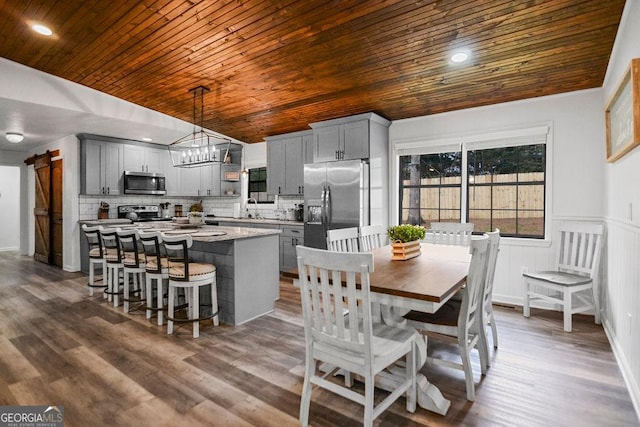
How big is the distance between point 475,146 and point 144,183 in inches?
238

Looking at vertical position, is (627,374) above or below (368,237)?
below

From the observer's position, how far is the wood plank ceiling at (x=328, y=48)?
106 inches

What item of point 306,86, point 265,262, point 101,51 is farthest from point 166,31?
point 265,262

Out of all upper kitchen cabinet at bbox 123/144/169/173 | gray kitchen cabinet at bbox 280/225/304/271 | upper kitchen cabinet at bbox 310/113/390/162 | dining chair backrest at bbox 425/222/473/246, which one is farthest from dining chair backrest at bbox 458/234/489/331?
upper kitchen cabinet at bbox 123/144/169/173

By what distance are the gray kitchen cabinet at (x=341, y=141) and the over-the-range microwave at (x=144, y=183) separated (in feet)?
11.9

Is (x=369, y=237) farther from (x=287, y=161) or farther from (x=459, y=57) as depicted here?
(x=287, y=161)

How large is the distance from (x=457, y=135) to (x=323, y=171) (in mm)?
1986

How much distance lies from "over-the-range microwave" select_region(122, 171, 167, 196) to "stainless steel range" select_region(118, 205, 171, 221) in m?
0.40

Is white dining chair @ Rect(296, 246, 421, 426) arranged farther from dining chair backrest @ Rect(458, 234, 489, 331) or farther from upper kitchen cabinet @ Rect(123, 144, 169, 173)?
upper kitchen cabinet @ Rect(123, 144, 169, 173)

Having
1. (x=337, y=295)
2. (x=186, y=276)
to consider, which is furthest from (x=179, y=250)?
(x=337, y=295)

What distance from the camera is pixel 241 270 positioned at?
Result: 356 cm

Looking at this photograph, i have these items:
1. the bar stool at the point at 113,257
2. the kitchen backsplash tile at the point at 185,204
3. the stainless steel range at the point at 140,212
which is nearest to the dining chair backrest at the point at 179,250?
the bar stool at the point at 113,257

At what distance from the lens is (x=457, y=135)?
4492mm

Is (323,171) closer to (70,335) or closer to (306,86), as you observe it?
(306,86)
